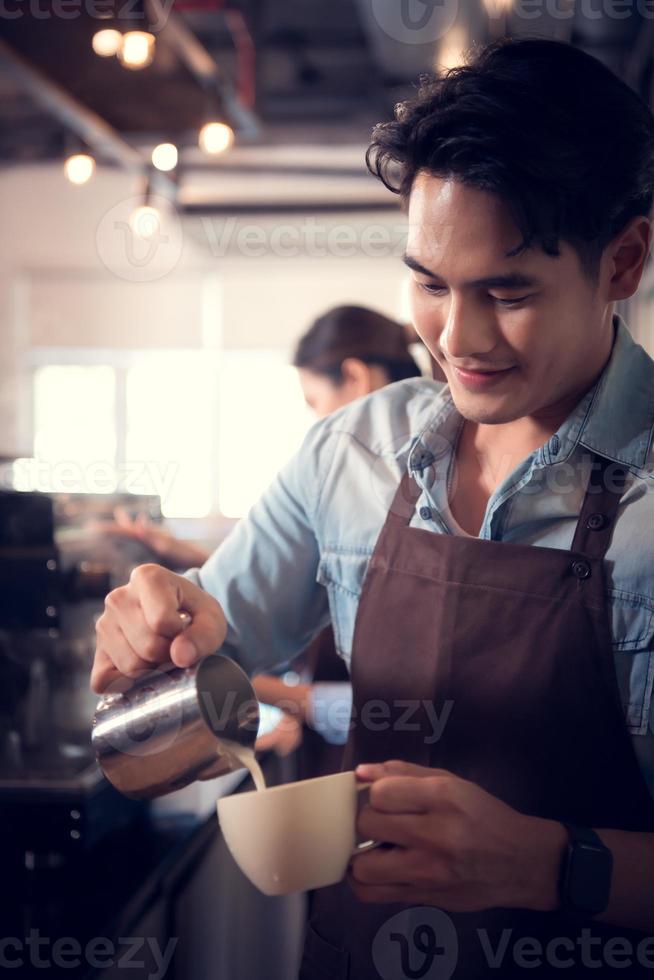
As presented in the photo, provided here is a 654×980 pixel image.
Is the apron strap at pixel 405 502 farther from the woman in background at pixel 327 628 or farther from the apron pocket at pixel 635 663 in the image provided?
the woman in background at pixel 327 628

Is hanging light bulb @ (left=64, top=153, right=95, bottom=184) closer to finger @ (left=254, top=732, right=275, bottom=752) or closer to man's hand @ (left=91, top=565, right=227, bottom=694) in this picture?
finger @ (left=254, top=732, right=275, bottom=752)

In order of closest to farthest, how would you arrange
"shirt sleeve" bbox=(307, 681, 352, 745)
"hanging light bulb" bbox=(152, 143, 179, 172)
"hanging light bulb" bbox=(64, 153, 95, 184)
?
1. "shirt sleeve" bbox=(307, 681, 352, 745)
2. "hanging light bulb" bbox=(152, 143, 179, 172)
3. "hanging light bulb" bbox=(64, 153, 95, 184)

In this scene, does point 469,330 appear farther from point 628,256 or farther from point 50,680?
point 50,680

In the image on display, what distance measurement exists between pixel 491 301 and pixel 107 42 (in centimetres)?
126

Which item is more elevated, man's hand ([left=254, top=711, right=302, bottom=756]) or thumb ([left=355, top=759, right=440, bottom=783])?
thumb ([left=355, top=759, right=440, bottom=783])

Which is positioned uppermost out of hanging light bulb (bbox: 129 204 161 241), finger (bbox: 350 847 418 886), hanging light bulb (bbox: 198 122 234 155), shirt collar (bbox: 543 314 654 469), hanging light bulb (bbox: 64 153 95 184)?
hanging light bulb (bbox: 64 153 95 184)

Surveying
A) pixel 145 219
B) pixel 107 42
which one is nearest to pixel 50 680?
pixel 107 42

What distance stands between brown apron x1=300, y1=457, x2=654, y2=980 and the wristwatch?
0.12 m

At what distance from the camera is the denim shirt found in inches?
38.6

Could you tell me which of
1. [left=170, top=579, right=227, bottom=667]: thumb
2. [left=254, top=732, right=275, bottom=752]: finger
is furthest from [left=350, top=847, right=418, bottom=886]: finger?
[left=254, top=732, right=275, bottom=752]: finger

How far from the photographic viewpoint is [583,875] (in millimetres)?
865

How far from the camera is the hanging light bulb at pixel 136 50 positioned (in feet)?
6.08

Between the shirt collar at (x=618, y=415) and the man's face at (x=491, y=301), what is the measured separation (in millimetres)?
74

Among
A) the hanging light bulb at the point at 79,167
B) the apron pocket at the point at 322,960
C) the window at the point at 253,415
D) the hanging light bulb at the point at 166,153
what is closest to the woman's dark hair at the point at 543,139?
the apron pocket at the point at 322,960
